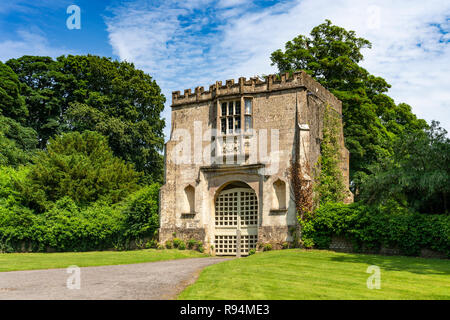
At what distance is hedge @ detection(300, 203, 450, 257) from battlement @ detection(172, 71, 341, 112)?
6687 millimetres

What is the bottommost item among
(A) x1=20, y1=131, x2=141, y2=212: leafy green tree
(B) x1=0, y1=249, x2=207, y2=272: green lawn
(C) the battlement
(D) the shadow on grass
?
(B) x1=0, y1=249, x2=207, y2=272: green lawn

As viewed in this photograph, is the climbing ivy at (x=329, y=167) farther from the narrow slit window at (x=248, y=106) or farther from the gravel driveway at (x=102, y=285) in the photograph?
the gravel driveway at (x=102, y=285)

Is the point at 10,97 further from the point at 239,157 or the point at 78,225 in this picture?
the point at 239,157

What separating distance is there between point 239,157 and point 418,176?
9.23 meters

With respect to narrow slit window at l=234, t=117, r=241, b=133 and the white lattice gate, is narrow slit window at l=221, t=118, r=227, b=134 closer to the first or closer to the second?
narrow slit window at l=234, t=117, r=241, b=133

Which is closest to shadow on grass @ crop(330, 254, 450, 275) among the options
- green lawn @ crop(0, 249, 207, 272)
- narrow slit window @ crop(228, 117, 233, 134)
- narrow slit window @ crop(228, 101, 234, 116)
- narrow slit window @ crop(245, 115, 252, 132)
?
green lawn @ crop(0, 249, 207, 272)

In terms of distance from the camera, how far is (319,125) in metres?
26.3

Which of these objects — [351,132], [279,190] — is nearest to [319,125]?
[279,190]

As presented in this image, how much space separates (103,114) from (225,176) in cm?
1987

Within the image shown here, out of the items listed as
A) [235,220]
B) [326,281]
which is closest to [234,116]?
[235,220]

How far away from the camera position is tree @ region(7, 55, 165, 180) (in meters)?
41.9

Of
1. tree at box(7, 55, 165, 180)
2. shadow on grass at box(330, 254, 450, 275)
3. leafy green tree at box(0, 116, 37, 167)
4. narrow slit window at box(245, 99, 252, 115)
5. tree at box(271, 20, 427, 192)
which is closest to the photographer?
shadow on grass at box(330, 254, 450, 275)

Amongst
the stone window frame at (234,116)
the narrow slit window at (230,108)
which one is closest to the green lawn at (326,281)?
the stone window frame at (234,116)

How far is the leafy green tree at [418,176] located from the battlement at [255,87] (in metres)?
6.04
